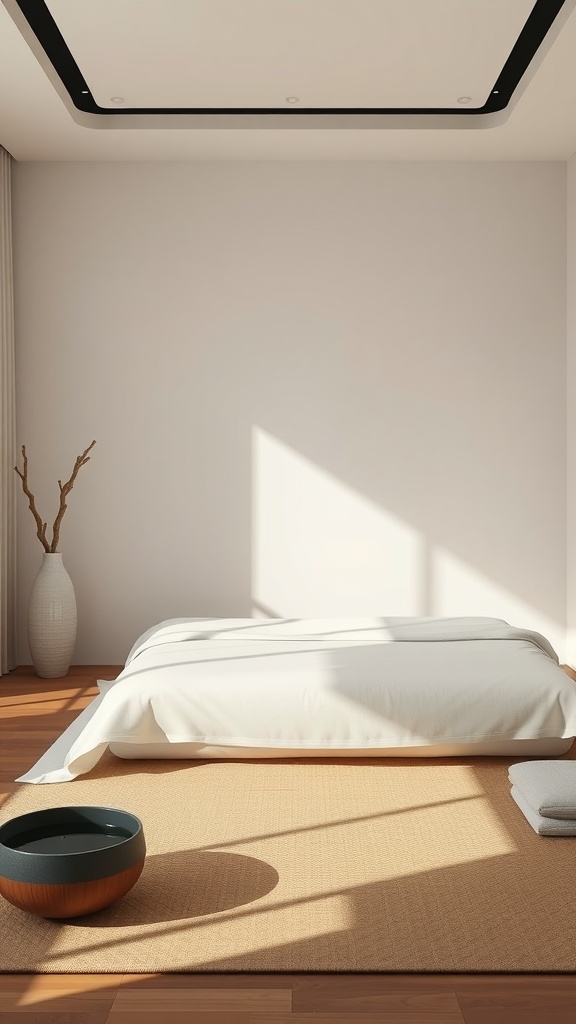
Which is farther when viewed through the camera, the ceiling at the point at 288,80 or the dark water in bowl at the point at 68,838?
the ceiling at the point at 288,80

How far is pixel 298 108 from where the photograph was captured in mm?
4723

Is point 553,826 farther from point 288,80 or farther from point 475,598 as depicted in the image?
point 288,80

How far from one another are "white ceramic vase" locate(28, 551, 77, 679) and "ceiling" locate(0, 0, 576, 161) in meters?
2.20

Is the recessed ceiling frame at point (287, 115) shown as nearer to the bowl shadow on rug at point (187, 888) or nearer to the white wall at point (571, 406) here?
the white wall at point (571, 406)

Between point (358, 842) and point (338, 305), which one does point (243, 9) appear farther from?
point (358, 842)

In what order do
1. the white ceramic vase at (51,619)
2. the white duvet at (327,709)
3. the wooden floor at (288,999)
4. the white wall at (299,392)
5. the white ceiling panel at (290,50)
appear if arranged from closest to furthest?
the wooden floor at (288,999)
the white duvet at (327,709)
the white ceiling panel at (290,50)
the white ceramic vase at (51,619)
the white wall at (299,392)

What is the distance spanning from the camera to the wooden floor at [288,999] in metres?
1.87

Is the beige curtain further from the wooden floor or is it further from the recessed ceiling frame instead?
the wooden floor

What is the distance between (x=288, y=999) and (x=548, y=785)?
121cm

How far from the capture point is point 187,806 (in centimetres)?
303

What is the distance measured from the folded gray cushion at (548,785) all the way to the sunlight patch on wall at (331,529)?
2259 mm

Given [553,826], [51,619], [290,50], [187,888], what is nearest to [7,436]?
[51,619]

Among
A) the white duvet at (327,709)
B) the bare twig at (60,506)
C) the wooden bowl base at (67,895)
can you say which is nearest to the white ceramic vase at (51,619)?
the bare twig at (60,506)

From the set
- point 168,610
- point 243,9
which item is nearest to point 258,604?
point 168,610
